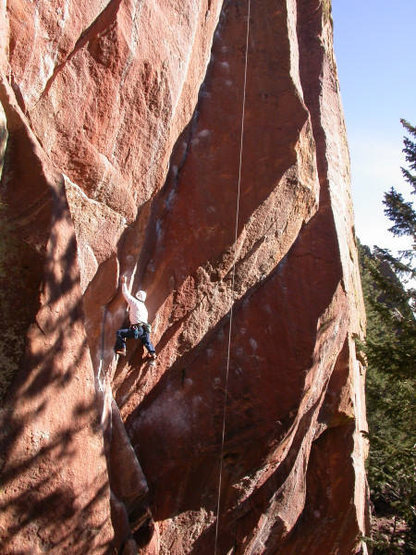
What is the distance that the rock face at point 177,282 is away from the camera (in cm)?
480

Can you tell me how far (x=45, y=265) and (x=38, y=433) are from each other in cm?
156

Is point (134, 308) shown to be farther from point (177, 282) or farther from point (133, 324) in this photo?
point (177, 282)

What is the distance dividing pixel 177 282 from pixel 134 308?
1.29 meters

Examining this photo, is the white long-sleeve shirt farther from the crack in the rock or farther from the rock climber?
the crack in the rock

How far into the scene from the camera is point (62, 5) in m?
5.92

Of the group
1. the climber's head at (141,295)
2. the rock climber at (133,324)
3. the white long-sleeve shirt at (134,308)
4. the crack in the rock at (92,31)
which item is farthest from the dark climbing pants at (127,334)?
the crack in the rock at (92,31)

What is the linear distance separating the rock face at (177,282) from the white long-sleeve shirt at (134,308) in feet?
0.94

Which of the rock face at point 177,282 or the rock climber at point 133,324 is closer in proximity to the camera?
the rock face at point 177,282

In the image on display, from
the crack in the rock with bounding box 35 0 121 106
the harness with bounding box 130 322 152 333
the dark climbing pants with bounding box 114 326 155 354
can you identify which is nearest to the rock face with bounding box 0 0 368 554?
the crack in the rock with bounding box 35 0 121 106

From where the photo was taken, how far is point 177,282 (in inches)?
326

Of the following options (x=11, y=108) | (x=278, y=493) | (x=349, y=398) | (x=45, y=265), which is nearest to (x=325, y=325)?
(x=349, y=398)

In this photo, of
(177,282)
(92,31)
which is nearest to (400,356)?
(177,282)

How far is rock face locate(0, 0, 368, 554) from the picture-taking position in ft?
15.7

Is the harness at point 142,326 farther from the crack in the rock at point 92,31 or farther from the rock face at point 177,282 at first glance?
the crack in the rock at point 92,31
